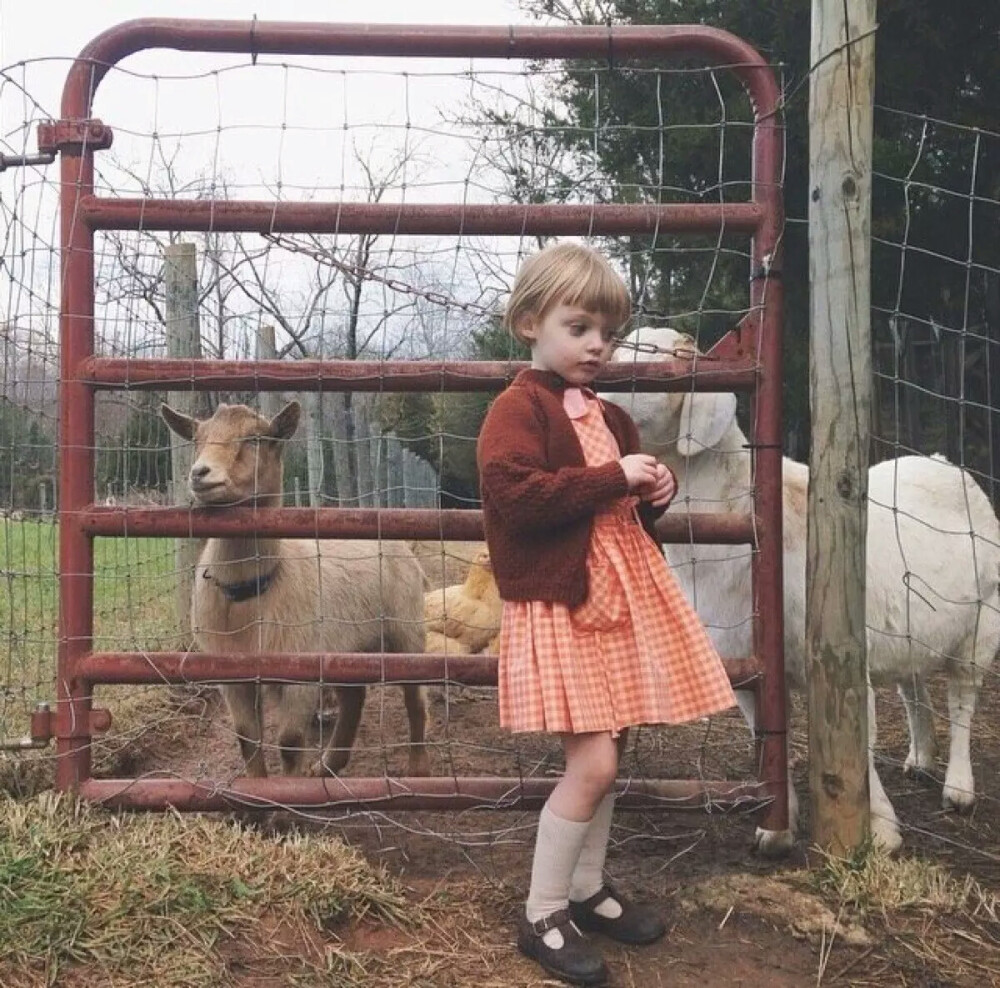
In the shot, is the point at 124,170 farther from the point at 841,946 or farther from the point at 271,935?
the point at 841,946

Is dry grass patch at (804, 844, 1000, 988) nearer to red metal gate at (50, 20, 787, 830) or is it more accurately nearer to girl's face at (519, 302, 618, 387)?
red metal gate at (50, 20, 787, 830)

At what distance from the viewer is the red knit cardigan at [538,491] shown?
2645mm

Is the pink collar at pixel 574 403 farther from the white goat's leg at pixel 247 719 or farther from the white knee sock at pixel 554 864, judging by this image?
the white goat's leg at pixel 247 719


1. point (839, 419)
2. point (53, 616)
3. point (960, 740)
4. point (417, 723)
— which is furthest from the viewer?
point (53, 616)

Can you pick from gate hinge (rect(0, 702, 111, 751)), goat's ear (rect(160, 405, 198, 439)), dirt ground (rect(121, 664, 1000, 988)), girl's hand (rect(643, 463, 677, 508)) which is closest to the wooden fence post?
goat's ear (rect(160, 405, 198, 439))

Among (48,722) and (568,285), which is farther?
(48,722)

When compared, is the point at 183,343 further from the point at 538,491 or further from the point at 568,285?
the point at 538,491

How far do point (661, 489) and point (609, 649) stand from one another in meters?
0.42

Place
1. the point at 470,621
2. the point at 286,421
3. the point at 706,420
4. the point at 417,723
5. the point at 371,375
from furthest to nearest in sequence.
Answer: the point at 470,621 → the point at 417,723 → the point at 286,421 → the point at 706,420 → the point at 371,375

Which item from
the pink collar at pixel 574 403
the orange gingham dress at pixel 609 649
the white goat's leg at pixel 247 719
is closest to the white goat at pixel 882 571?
the pink collar at pixel 574 403

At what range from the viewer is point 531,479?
2.64 m

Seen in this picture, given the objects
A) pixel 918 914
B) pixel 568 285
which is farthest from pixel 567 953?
pixel 568 285

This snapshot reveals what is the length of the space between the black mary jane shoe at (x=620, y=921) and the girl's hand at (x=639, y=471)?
1171 mm

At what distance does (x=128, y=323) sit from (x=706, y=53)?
2.52 metres
